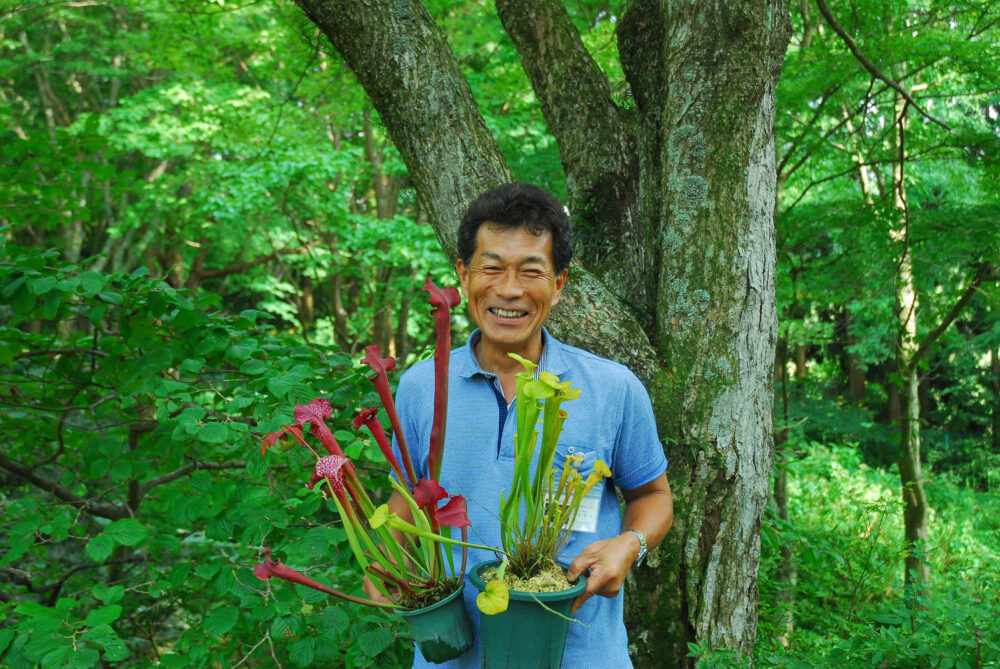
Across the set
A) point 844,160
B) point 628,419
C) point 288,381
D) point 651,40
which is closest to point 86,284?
point 288,381

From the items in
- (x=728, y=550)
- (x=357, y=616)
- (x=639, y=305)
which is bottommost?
(x=357, y=616)

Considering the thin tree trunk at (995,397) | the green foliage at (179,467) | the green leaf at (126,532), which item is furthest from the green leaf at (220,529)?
the thin tree trunk at (995,397)

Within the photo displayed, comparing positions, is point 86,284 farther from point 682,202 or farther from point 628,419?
point 682,202

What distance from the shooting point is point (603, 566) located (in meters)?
1.33

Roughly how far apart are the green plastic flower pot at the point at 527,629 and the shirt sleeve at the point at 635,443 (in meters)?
0.40

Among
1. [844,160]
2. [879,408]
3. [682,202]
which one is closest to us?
[682,202]

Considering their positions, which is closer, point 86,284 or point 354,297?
point 86,284

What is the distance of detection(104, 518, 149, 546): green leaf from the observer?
203cm

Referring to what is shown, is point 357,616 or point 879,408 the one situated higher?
point 357,616

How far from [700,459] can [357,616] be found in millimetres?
1159

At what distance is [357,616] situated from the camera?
2230 millimetres

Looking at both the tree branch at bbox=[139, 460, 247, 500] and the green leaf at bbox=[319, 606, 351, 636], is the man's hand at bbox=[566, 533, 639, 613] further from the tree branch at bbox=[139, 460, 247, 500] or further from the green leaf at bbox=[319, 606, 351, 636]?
the tree branch at bbox=[139, 460, 247, 500]

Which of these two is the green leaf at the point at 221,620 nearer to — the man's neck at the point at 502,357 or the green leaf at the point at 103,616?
the green leaf at the point at 103,616

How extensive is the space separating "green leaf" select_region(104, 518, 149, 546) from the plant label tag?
1.30 meters
